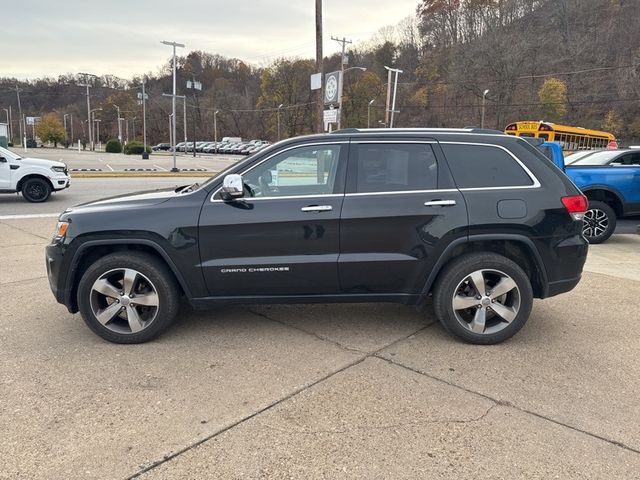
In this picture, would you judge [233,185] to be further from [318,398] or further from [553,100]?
[553,100]

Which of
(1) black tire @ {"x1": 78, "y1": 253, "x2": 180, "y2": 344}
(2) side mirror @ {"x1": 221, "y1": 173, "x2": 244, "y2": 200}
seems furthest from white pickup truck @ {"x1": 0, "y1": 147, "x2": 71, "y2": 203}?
(2) side mirror @ {"x1": 221, "y1": 173, "x2": 244, "y2": 200}

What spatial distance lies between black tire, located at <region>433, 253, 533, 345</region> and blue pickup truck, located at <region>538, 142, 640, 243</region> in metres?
5.32

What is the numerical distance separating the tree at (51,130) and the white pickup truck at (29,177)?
10626cm

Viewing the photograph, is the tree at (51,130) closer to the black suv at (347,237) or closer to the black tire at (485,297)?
the black suv at (347,237)

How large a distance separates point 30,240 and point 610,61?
7489 cm

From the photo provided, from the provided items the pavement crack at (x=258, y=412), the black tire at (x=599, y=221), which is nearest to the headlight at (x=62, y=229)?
the pavement crack at (x=258, y=412)

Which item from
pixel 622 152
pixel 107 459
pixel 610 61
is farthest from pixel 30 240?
pixel 610 61

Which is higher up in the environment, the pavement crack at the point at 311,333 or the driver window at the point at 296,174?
the driver window at the point at 296,174

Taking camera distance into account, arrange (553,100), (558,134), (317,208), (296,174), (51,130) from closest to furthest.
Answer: (317,208) → (296,174) → (558,134) → (553,100) → (51,130)

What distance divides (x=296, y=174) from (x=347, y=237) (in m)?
0.72

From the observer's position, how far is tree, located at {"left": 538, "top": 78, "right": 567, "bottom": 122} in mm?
61281

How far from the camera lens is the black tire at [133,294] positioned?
400cm

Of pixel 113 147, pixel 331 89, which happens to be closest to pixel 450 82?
pixel 113 147

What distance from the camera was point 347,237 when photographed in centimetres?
399
